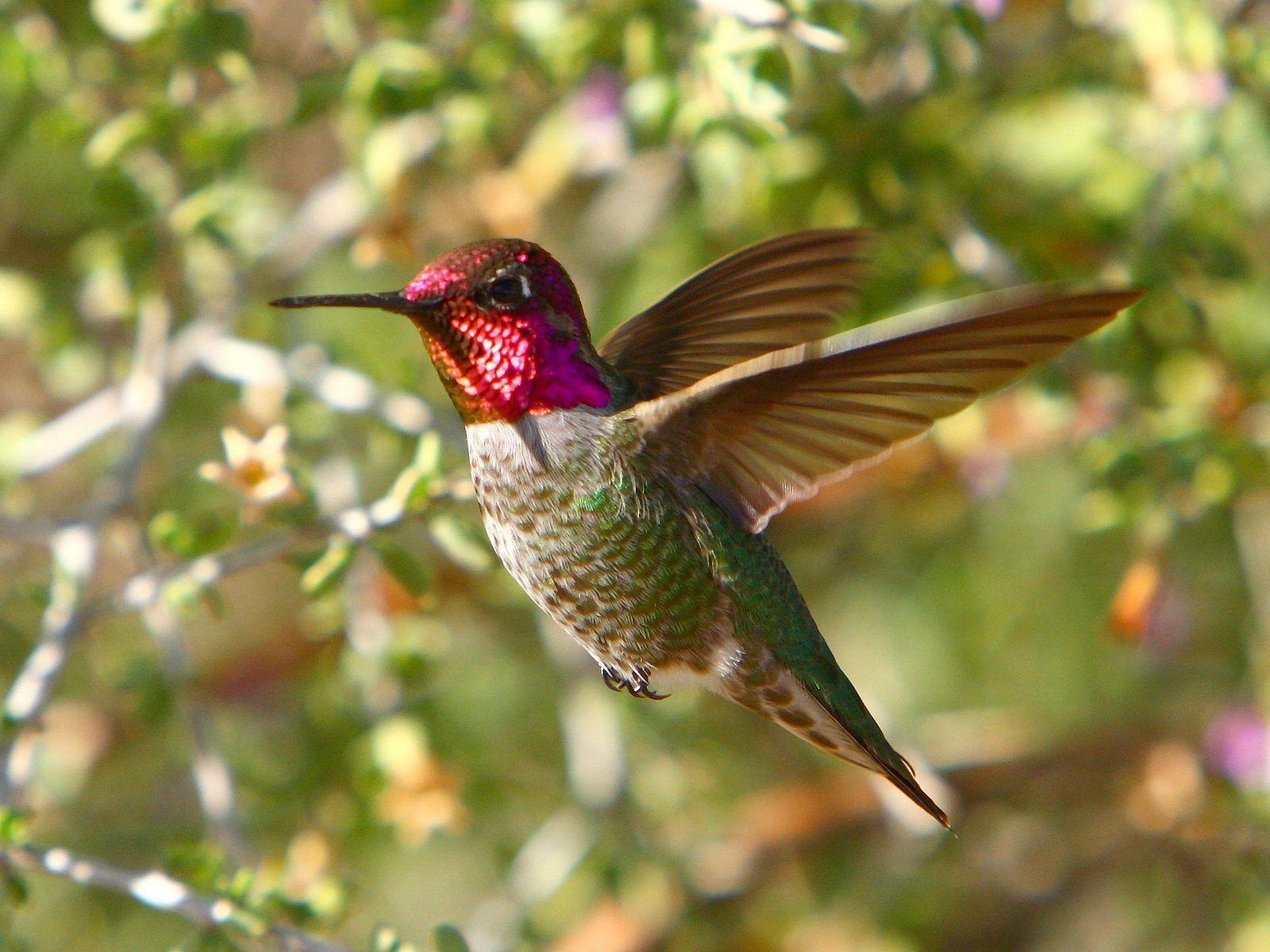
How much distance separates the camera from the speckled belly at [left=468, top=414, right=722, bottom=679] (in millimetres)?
1486

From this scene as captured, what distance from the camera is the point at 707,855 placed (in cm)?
278

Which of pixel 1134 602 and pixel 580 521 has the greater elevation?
pixel 580 521

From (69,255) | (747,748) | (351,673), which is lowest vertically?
(747,748)

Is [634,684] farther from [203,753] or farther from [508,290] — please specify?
[203,753]

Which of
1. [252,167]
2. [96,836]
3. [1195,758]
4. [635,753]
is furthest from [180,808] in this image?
[1195,758]

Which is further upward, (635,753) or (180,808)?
(635,753)

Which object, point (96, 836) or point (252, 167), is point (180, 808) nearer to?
point (96, 836)

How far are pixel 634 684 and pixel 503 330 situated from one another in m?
0.46

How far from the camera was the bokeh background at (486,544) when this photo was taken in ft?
6.36

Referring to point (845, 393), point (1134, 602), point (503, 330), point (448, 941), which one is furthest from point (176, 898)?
point (1134, 602)

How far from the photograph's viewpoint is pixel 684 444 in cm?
151

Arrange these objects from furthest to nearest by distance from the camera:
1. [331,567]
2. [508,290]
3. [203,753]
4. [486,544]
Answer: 1. [203,753]
2. [486,544]
3. [331,567]
4. [508,290]

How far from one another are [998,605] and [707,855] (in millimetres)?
979

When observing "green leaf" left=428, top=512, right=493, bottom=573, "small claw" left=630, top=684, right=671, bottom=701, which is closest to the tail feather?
"small claw" left=630, top=684, right=671, bottom=701
